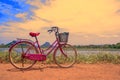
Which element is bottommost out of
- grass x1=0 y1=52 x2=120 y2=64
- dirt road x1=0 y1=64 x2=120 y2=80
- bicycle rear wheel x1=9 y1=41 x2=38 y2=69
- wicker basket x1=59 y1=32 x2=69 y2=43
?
dirt road x1=0 y1=64 x2=120 y2=80

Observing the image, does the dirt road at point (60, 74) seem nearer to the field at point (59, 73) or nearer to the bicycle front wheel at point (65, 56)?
the field at point (59, 73)

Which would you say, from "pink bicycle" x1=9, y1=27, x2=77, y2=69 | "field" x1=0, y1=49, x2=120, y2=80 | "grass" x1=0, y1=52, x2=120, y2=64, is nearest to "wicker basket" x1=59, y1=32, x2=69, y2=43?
"pink bicycle" x1=9, y1=27, x2=77, y2=69

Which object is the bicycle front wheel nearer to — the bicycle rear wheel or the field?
the field

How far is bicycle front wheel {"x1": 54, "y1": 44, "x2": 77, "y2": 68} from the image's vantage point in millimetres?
8469

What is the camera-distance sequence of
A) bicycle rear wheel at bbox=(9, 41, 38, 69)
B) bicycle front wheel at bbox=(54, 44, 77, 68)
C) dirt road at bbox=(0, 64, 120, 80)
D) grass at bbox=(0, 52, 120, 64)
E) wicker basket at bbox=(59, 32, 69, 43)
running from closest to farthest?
dirt road at bbox=(0, 64, 120, 80) → bicycle rear wheel at bbox=(9, 41, 38, 69) → wicker basket at bbox=(59, 32, 69, 43) → bicycle front wheel at bbox=(54, 44, 77, 68) → grass at bbox=(0, 52, 120, 64)

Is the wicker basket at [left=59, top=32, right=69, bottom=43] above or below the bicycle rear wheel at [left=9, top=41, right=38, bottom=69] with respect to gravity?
above

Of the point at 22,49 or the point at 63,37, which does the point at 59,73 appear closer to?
the point at 22,49

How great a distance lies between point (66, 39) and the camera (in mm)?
8297

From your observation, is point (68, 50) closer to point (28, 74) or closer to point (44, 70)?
point (44, 70)

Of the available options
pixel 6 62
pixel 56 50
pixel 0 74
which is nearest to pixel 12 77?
pixel 0 74

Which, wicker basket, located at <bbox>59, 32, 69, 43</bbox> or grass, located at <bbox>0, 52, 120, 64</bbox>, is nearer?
wicker basket, located at <bbox>59, 32, 69, 43</bbox>

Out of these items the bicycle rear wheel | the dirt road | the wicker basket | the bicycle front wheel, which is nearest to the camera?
the dirt road

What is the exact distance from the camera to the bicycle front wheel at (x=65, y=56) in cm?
847

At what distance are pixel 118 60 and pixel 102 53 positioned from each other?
802 mm
